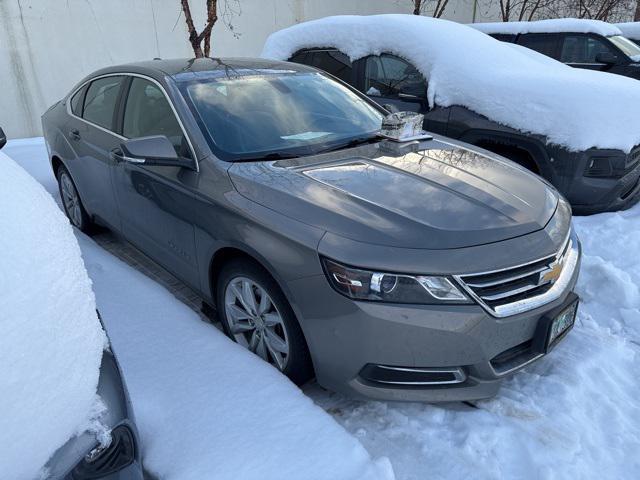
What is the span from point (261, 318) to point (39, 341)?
119cm

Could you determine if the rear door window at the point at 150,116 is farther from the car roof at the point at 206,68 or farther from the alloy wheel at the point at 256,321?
the alloy wheel at the point at 256,321

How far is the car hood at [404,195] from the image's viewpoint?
2.07 metres

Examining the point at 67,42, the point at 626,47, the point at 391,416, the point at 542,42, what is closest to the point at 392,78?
the point at 391,416

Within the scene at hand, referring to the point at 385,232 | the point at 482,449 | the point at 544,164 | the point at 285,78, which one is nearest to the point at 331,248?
the point at 385,232

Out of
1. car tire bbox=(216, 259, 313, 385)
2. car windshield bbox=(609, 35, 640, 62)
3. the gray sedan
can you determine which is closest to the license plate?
the gray sedan

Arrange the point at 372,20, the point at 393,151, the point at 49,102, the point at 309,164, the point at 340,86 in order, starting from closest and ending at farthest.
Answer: the point at 309,164 → the point at 393,151 → the point at 340,86 → the point at 372,20 → the point at 49,102

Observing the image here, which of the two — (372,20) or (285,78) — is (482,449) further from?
(372,20)

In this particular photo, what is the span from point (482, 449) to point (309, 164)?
1.52 m

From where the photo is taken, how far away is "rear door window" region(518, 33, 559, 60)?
822cm

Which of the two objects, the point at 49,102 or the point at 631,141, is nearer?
the point at 631,141

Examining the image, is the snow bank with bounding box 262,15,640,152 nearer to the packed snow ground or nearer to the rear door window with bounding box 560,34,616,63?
the packed snow ground

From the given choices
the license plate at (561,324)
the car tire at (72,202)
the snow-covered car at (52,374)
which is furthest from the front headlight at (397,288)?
the car tire at (72,202)

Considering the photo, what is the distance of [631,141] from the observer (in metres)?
4.04

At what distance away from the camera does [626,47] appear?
8.30 m
